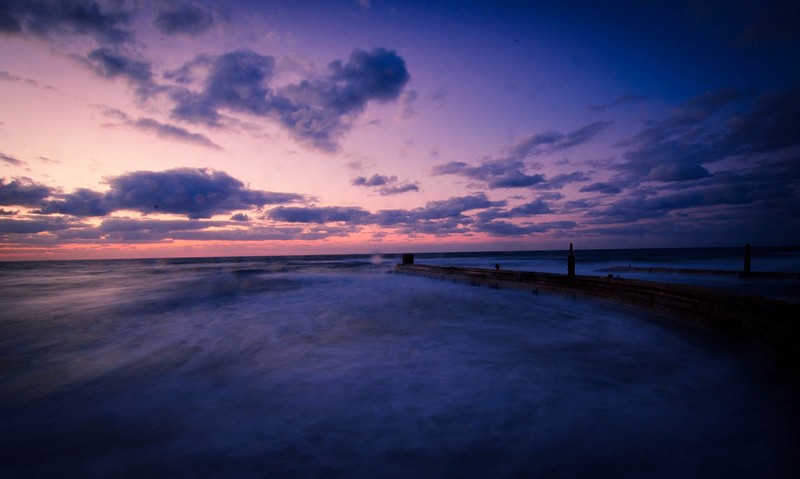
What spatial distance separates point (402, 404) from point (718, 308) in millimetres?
8939

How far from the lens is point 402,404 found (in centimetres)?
552

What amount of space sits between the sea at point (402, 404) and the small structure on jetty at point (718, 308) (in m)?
0.42

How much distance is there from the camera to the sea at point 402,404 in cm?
392

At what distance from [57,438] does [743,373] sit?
10.6 metres

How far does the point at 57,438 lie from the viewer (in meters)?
4.72

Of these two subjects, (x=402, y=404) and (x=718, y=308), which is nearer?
(x=402, y=404)

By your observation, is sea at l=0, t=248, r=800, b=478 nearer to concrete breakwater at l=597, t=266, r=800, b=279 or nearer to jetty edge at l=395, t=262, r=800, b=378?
jetty edge at l=395, t=262, r=800, b=378

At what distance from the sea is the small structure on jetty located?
1.38 ft

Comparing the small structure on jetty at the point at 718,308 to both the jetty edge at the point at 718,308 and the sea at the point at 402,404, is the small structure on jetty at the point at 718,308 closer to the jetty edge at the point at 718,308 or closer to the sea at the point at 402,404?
the jetty edge at the point at 718,308

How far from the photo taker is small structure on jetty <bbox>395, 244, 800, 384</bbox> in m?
6.51

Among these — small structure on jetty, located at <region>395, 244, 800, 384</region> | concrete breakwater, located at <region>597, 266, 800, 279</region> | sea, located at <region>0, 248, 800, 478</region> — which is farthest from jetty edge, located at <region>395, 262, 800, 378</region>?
concrete breakwater, located at <region>597, 266, 800, 279</region>

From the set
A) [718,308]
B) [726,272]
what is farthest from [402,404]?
[726,272]

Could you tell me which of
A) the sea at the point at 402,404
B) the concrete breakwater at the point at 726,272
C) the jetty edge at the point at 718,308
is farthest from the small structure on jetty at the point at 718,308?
the concrete breakwater at the point at 726,272

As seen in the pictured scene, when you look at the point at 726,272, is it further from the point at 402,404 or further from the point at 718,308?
the point at 402,404
